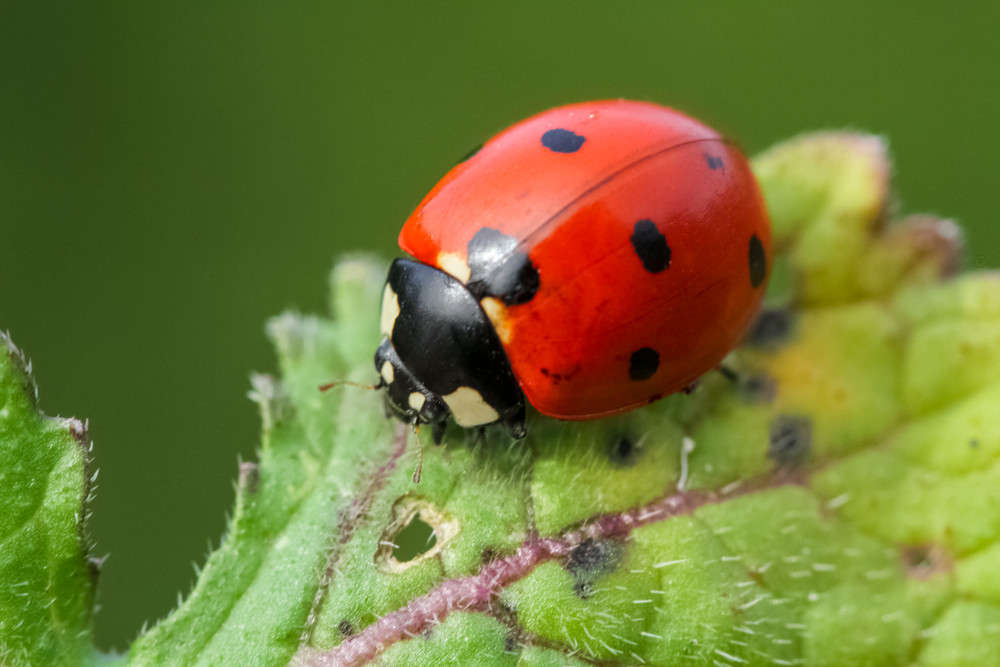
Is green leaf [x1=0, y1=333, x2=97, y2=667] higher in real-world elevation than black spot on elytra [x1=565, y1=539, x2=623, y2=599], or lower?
higher

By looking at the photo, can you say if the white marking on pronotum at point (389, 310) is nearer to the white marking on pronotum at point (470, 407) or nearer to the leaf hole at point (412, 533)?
the white marking on pronotum at point (470, 407)

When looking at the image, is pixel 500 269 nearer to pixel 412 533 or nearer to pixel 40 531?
pixel 412 533

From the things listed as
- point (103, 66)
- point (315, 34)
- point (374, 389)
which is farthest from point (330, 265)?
point (374, 389)

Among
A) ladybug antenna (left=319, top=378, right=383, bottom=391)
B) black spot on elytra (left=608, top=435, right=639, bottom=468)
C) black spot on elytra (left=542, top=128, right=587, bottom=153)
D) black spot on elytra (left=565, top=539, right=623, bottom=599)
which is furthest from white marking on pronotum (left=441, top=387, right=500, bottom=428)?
black spot on elytra (left=542, top=128, right=587, bottom=153)

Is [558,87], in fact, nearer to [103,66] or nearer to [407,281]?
[103,66]

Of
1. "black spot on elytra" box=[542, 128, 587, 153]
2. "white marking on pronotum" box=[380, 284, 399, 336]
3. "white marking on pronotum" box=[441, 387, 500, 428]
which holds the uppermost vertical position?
"black spot on elytra" box=[542, 128, 587, 153]

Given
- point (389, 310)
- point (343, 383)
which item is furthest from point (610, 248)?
point (343, 383)

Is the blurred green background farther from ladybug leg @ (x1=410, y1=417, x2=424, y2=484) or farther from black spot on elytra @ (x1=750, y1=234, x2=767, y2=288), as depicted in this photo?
black spot on elytra @ (x1=750, y1=234, x2=767, y2=288)
